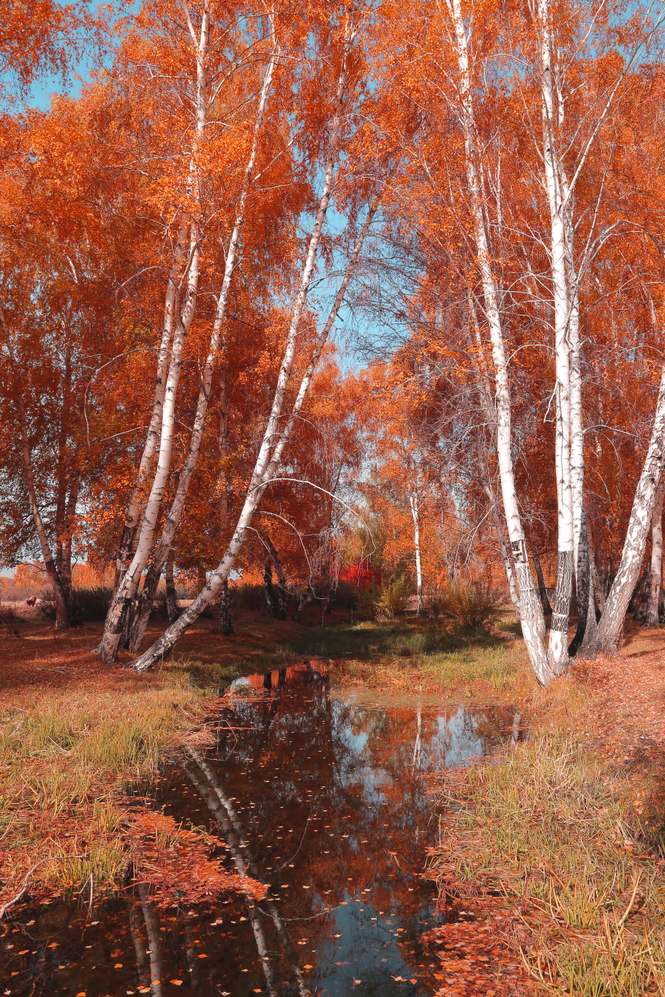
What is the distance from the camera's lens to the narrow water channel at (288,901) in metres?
3.28

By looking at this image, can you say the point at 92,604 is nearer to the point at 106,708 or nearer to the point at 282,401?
the point at 282,401

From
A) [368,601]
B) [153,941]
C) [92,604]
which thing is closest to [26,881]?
[153,941]

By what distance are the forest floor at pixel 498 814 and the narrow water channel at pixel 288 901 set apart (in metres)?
0.25

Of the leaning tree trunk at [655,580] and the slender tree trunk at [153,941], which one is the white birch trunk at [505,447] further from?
the leaning tree trunk at [655,580]

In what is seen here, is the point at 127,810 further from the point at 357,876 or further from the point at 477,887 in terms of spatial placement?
the point at 477,887

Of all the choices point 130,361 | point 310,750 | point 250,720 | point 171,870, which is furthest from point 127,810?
point 130,361

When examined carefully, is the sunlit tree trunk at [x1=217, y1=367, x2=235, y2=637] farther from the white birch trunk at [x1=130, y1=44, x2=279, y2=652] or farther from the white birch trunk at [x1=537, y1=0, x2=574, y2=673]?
the white birch trunk at [x1=537, y1=0, x2=574, y2=673]

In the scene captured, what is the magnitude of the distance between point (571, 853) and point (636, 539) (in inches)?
256

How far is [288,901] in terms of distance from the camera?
158 inches

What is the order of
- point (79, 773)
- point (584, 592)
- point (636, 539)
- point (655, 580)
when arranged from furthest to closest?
point (655, 580)
point (584, 592)
point (636, 539)
point (79, 773)

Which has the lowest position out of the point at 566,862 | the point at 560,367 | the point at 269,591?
the point at 566,862

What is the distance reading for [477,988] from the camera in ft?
10.3

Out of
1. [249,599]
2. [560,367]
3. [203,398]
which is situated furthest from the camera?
[249,599]

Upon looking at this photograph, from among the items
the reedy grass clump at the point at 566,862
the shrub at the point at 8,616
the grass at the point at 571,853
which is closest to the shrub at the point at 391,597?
the shrub at the point at 8,616
